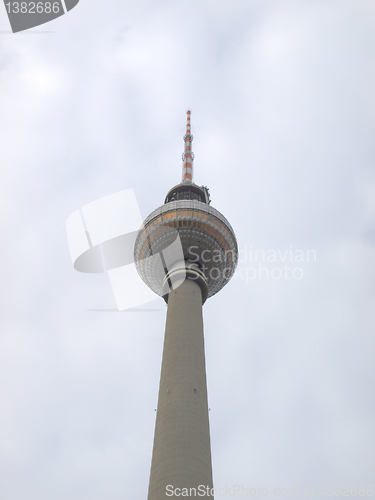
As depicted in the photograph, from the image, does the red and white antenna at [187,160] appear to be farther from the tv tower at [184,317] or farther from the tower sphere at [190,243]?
the tower sphere at [190,243]

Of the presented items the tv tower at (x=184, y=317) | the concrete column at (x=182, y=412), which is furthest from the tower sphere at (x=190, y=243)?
the concrete column at (x=182, y=412)

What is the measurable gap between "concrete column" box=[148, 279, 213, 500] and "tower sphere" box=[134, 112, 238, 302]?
5.90 metres

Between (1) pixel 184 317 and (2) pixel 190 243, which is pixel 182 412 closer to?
(1) pixel 184 317

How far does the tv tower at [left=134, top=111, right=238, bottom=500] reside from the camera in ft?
82.3

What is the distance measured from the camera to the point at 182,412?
1086 inches

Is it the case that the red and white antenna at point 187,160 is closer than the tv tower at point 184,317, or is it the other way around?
the tv tower at point 184,317

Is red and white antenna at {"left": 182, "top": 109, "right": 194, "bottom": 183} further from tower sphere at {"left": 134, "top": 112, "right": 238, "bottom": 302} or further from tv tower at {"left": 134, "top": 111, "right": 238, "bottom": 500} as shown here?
tower sphere at {"left": 134, "top": 112, "right": 238, "bottom": 302}

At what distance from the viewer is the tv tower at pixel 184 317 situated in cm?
2508

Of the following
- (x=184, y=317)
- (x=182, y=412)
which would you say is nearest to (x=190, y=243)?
(x=184, y=317)

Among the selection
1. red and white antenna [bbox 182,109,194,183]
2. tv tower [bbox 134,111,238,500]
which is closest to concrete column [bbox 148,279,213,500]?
tv tower [bbox 134,111,238,500]

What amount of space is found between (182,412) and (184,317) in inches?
342

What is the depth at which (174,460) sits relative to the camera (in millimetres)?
25047

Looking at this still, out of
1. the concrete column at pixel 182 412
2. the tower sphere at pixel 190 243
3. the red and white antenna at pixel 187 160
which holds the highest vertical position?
the red and white antenna at pixel 187 160

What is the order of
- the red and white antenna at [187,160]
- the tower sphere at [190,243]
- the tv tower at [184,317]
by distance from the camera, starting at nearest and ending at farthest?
the tv tower at [184,317], the tower sphere at [190,243], the red and white antenna at [187,160]
